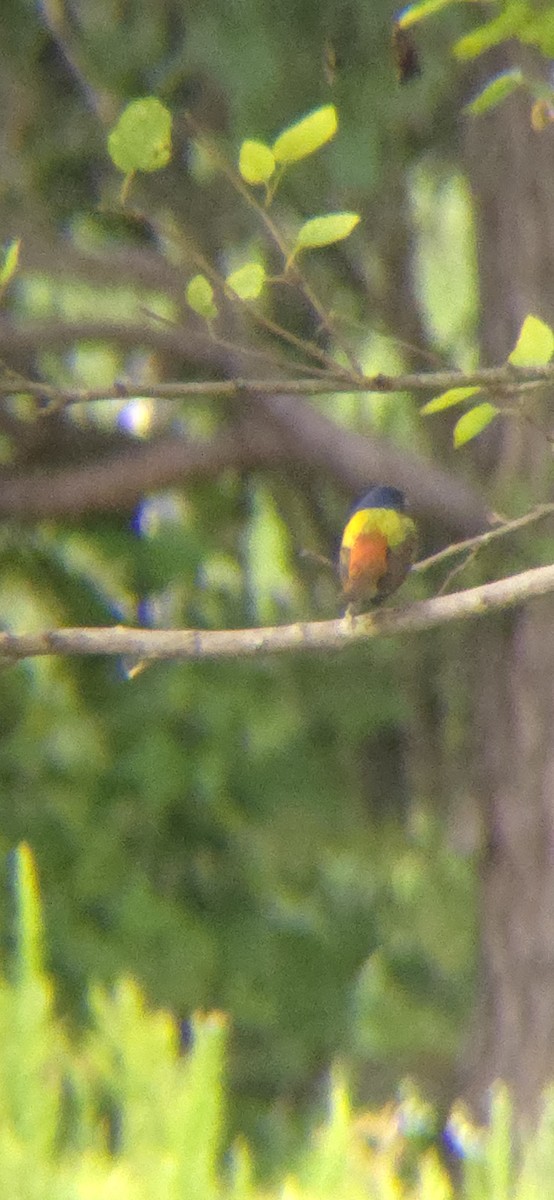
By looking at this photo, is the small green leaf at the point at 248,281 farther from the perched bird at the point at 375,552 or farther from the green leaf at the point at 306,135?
the perched bird at the point at 375,552

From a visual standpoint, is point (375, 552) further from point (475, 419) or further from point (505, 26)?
point (505, 26)

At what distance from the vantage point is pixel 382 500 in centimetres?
112

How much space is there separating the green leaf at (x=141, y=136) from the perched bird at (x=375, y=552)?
0.36 meters

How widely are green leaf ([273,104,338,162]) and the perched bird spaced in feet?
1.12

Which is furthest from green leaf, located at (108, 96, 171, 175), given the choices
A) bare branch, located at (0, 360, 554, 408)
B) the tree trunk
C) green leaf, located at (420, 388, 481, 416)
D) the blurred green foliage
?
the tree trunk

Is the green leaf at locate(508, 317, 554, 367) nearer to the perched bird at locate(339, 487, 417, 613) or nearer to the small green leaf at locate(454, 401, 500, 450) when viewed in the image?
the small green leaf at locate(454, 401, 500, 450)

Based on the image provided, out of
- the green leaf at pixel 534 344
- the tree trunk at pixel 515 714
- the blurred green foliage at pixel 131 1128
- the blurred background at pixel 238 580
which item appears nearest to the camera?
the green leaf at pixel 534 344

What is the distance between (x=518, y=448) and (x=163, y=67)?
36.7 inches

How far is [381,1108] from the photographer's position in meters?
2.52

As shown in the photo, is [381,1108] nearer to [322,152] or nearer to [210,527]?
[210,527]

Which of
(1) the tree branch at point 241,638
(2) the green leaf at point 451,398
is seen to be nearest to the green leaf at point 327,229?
(2) the green leaf at point 451,398

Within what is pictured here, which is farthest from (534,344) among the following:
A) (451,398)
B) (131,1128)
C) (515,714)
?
(515,714)

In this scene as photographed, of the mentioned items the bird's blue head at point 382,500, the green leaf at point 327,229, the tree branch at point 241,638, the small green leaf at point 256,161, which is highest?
the small green leaf at point 256,161

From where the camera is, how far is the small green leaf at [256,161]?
2.78 feet
